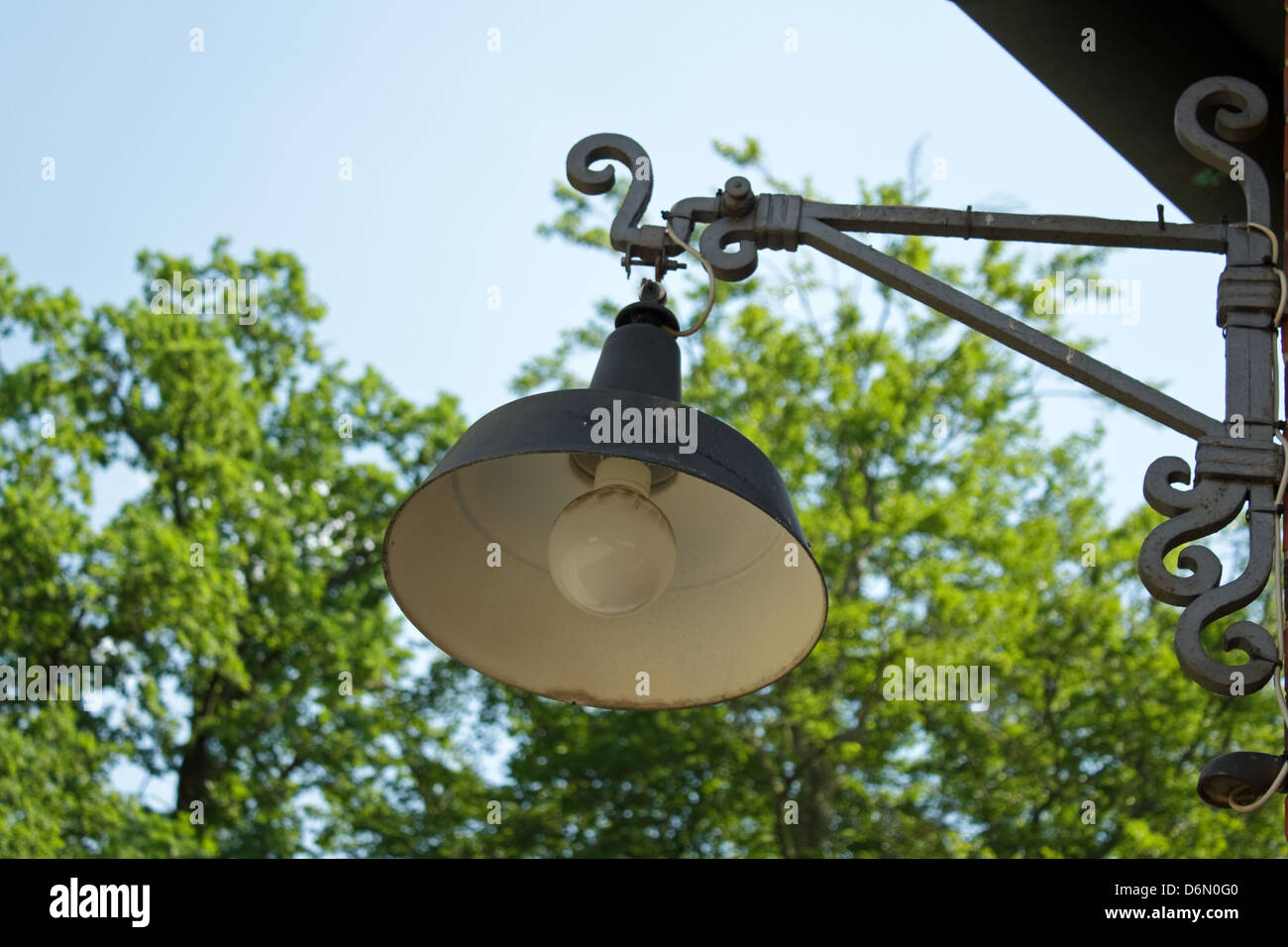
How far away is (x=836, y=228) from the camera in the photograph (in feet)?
7.66

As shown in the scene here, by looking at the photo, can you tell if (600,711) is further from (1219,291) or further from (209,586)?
(1219,291)

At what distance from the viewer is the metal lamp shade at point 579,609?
2.06 metres

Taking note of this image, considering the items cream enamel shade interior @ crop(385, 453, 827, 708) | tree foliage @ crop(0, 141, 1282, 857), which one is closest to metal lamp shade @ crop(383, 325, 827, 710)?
cream enamel shade interior @ crop(385, 453, 827, 708)

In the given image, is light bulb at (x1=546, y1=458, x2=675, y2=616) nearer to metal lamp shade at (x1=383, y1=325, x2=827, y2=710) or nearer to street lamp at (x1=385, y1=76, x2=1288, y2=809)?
street lamp at (x1=385, y1=76, x2=1288, y2=809)

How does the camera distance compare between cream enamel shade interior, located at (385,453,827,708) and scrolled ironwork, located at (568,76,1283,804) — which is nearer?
scrolled ironwork, located at (568,76,1283,804)

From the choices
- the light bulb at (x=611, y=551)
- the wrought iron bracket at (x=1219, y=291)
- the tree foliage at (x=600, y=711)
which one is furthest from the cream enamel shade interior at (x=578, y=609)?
the tree foliage at (x=600, y=711)

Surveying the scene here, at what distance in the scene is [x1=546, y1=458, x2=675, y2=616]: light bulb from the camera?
6.15 feet

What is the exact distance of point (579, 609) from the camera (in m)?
2.14

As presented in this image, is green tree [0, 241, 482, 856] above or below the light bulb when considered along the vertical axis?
→ above

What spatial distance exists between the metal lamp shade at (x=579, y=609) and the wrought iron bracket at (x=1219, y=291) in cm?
31

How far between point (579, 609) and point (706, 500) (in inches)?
10.1

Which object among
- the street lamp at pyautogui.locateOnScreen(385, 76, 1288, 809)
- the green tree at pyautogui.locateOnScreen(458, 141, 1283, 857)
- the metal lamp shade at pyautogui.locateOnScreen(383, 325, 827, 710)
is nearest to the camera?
the street lamp at pyautogui.locateOnScreen(385, 76, 1288, 809)

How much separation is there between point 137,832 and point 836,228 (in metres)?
10.5
